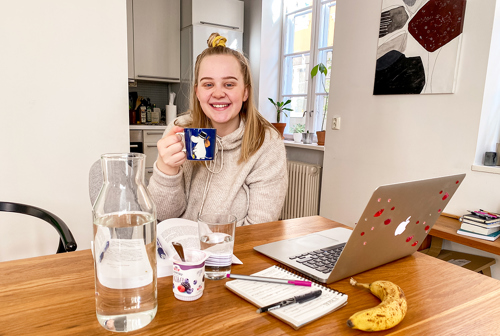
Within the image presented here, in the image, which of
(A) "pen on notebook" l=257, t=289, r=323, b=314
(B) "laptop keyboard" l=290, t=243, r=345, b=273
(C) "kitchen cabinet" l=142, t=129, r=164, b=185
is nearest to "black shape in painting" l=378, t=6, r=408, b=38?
(B) "laptop keyboard" l=290, t=243, r=345, b=273

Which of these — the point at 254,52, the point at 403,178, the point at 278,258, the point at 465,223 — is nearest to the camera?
the point at 278,258

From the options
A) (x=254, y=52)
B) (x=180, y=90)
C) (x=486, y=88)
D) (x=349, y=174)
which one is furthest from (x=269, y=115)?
(x=486, y=88)

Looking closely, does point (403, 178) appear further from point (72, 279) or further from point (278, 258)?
point (72, 279)

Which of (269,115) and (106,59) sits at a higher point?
(106,59)

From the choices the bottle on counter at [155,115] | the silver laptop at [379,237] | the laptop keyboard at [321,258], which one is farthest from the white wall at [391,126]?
the bottle on counter at [155,115]

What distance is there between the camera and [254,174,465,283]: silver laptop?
63 cm

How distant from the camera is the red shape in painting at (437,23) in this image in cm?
189

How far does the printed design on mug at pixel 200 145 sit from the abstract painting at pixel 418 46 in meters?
1.67

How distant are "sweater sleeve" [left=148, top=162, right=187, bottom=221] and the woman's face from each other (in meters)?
0.28

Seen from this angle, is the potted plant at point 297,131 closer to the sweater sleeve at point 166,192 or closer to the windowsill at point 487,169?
the windowsill at point 487,169

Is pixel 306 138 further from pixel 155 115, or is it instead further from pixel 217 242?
pixel 217 242

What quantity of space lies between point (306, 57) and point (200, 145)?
119 inches

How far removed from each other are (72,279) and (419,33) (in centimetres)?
227

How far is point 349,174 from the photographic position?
8.69 feet
